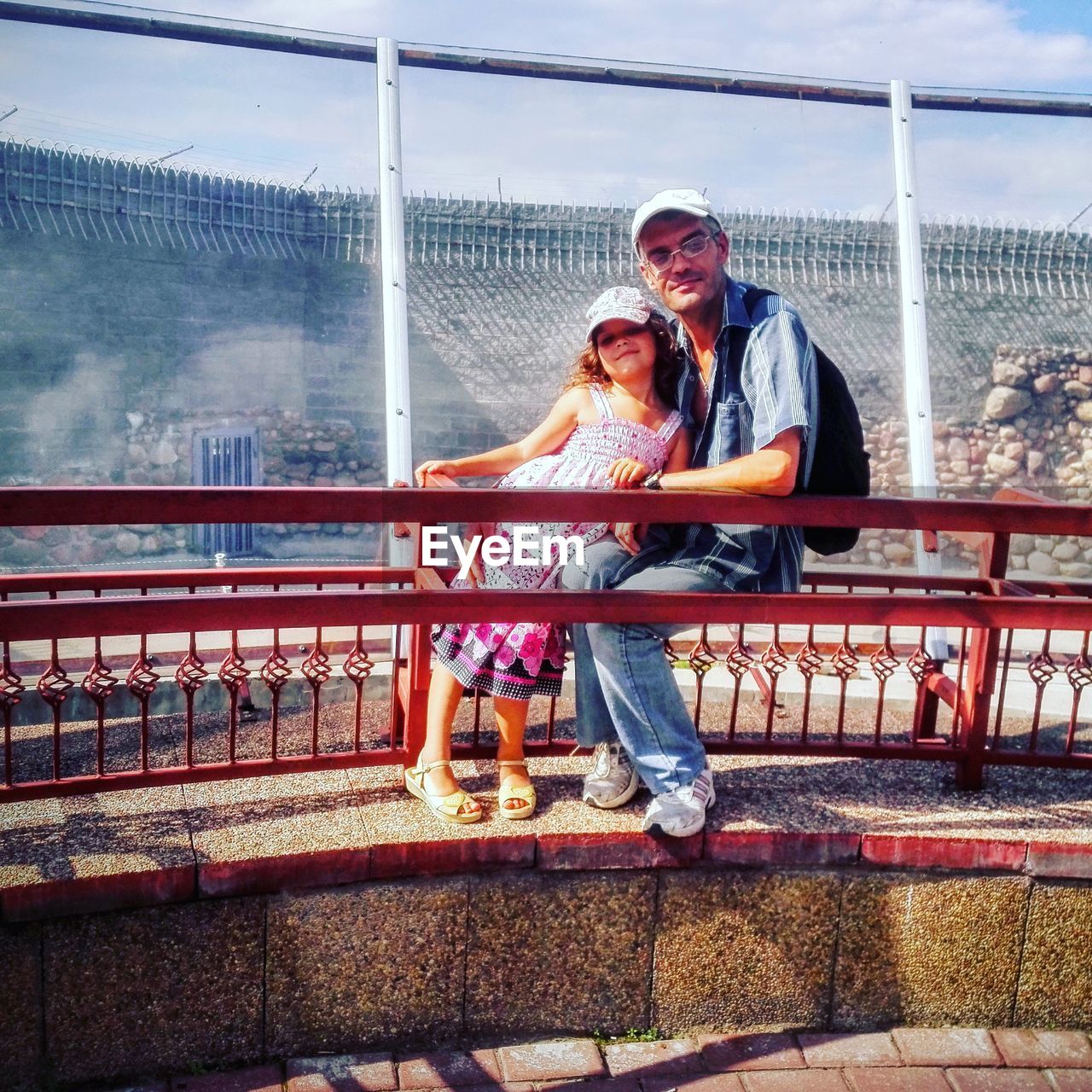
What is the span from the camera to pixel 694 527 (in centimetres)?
289

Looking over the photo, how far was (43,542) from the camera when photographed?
227 inches

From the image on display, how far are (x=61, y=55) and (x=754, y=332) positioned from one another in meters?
4.02

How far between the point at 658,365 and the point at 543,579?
67 centimetres

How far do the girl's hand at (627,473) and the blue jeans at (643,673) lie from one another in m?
0.23

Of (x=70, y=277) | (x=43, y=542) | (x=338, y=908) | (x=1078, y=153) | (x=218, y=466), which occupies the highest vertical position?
(x=1078, y=153)

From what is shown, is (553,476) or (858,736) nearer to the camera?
(553,476)

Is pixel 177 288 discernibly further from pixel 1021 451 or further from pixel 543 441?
pixel 1021 451

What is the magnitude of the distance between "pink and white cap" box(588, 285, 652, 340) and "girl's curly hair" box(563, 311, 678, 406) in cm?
4

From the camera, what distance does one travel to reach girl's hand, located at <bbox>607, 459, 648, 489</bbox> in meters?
2.70

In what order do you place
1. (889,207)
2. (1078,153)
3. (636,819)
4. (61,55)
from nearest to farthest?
(636,819) → (61,55) → (889,207) → (1078,153)

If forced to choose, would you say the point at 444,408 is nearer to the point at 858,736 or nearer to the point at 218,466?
the point at 218,466

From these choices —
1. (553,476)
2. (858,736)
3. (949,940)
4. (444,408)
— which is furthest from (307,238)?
(949,940)

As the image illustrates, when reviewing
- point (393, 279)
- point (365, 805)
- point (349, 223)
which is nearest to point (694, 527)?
point (365, 805)

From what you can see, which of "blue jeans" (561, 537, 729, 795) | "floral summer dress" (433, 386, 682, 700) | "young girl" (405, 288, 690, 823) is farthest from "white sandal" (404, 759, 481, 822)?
"blue jeans" (561, 537, 729, 795)
